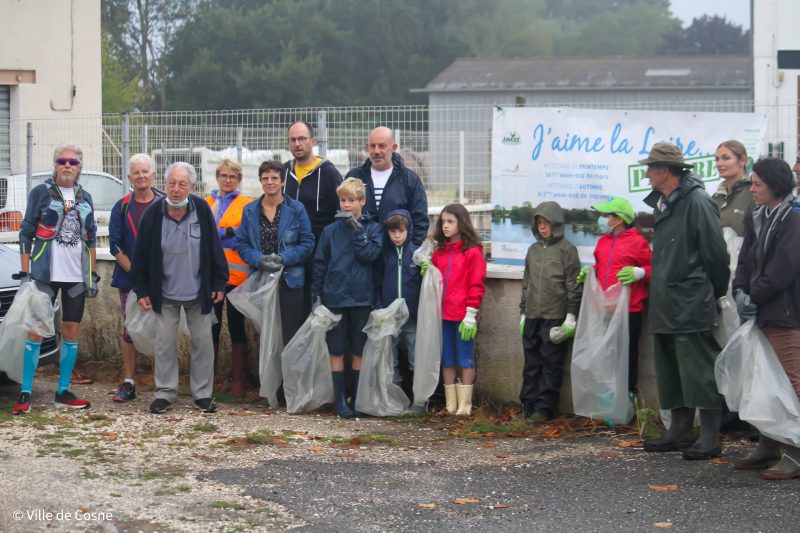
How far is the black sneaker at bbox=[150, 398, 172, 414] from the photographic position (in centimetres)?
802

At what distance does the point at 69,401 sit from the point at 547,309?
3.46 m

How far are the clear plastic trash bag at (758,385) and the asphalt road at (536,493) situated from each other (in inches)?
12.3

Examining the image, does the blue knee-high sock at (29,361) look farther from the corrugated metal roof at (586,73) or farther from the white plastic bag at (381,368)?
the corrugated metal roof at (586,73)

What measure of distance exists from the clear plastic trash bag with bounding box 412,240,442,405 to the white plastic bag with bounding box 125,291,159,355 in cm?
191

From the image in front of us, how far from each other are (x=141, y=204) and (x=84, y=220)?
469 mm

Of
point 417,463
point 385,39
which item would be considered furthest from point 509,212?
point 385,39

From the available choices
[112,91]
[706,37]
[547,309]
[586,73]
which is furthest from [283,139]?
[706,37]

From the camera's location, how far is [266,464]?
6.54 metres

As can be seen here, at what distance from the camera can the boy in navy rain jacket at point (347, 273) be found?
796 cm

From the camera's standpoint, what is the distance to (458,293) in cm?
792

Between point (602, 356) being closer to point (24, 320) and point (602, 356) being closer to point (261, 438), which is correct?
point (261, 438)

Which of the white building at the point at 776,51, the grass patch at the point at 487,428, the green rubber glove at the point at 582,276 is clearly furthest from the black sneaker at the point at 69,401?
the white building at the point at 776,51

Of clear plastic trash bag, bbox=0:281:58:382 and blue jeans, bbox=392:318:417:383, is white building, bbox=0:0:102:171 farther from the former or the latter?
blue jeans, bbox=392:318:417:383

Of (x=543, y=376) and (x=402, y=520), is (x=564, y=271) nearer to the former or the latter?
(x=543, y=376)
